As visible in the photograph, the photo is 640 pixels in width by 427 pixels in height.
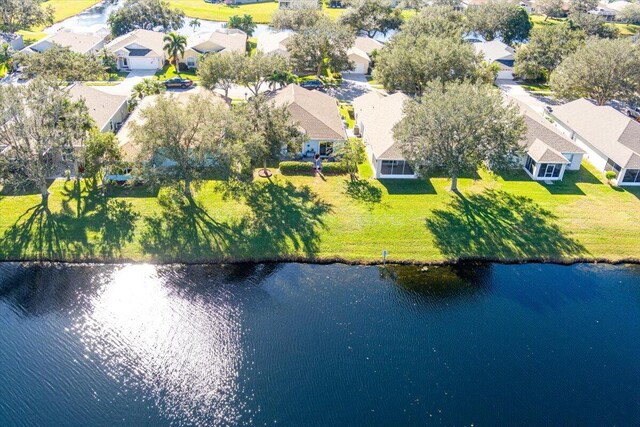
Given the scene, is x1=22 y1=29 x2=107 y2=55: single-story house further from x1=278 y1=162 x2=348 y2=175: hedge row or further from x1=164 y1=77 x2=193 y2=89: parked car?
x1=278 y1=162 x2=348 y2=175: hedge row

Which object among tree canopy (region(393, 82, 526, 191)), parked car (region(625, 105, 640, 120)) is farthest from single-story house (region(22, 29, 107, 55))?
parked car (region(625, 105, 640, 120))

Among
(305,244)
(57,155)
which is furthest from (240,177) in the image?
(57,155)

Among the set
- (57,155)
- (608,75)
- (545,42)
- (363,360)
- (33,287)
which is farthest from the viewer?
(545,42)

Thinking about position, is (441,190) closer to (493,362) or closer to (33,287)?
(493,362)

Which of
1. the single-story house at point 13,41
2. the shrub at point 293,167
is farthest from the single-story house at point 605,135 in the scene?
the single-story house at point 13,41

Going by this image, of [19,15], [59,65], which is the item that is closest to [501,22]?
[59,65]

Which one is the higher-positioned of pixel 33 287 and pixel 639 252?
pixel 639 252

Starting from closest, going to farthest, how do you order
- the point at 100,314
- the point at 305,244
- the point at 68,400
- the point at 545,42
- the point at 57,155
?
1. the point at 68,400
2. the point at 100,314
3. the point at 305,244
4. the point at 57,155
5. the point at 545,42
